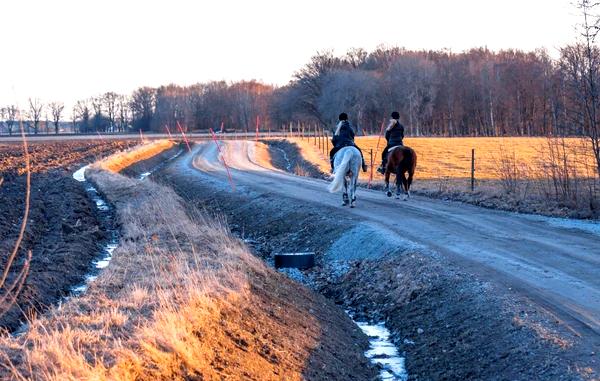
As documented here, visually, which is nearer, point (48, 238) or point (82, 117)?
point (48, 238)

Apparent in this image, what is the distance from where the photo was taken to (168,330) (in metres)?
8.10

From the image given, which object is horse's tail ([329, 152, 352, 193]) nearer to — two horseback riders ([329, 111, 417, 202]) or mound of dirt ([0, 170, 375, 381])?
two horseback riders ([329, 111, 417, 202])

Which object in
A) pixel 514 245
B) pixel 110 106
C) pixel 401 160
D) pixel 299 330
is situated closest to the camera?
pixel 299 330

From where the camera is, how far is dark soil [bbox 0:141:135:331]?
44.8 feet

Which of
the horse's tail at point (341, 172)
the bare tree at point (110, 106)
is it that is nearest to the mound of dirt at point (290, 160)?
the horse's tail at point (341, 172)

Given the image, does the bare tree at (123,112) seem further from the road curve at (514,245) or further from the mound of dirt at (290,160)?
the road curve at (514,245)

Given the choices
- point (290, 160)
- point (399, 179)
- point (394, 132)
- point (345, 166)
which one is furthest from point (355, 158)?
point (290, 160)

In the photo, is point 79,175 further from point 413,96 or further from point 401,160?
point 413,96

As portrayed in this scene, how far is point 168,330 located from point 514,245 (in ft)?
30.4

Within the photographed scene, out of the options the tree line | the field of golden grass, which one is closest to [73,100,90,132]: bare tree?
the tree line

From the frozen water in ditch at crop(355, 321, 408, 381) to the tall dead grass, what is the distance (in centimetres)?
97

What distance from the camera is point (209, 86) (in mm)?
164125

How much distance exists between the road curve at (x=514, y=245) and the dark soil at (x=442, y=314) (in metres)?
0.44

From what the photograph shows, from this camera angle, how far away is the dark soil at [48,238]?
13.6 m
